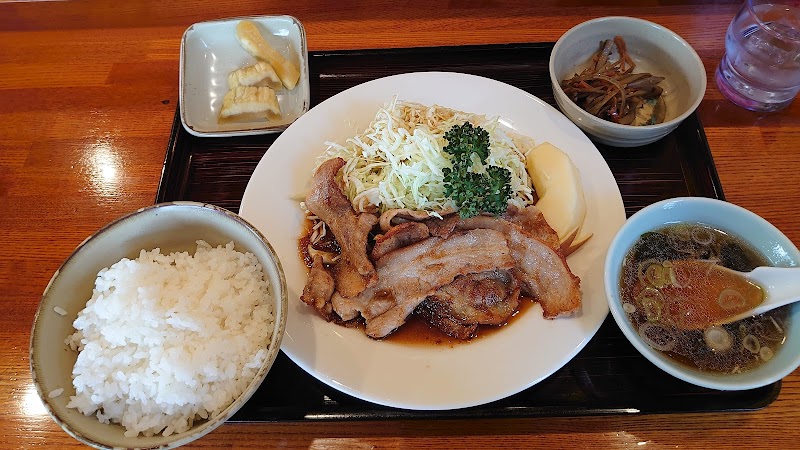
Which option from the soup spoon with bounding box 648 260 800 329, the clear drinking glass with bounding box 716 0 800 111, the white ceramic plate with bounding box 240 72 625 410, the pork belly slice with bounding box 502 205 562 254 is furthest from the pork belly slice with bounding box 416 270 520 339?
the clear drinking glass with bounding box 716 0 800 111

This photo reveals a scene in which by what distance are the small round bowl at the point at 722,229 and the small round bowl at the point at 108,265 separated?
4.23 feet

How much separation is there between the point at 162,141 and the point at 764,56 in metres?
3.42

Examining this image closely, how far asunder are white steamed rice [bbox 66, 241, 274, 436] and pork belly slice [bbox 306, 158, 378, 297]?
348mm

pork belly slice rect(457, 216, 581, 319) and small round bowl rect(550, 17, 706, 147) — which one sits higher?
small round bowl rect(550, 17, 706, 147)

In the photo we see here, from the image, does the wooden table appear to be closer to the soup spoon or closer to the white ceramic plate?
the white ceramic plate

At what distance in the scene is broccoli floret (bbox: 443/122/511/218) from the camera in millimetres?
2205

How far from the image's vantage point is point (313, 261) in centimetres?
236

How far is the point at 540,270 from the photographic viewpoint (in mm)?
2189

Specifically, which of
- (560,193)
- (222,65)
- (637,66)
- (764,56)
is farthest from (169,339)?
(764,56)

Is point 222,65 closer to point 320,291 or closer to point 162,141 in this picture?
point 162,141

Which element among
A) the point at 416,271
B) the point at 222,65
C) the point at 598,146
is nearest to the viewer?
the point at 416,271

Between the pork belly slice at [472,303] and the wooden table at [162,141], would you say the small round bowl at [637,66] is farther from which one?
the pork belly slice at [472,303]

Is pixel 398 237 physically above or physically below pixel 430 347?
above

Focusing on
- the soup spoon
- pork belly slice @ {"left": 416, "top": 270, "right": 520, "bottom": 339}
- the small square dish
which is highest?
the small square dish
